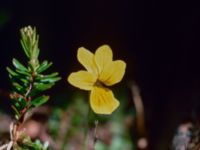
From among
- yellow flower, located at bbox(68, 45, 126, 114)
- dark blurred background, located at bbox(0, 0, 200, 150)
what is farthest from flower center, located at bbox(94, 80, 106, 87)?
dark blurred background, located at bbox(0, 0, 200, 150)

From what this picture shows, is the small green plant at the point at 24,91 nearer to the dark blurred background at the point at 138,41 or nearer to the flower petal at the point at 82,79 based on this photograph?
the flower petal at the point at 82,79

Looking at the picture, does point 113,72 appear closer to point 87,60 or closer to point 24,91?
point 87,60

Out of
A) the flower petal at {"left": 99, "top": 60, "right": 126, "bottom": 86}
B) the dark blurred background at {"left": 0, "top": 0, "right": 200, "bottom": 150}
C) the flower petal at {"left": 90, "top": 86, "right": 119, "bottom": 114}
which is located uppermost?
the flower petal at {"left": 99, "top": 60, "right": 126, "bottom": 86}

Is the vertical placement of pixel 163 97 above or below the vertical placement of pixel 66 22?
below

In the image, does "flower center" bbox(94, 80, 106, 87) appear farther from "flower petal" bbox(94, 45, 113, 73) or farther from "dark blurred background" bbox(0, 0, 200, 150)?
"dark blurred background" bbox(0, 0, 200, 150)

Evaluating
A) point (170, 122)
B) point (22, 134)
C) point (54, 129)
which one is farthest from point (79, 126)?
point (22, 134)

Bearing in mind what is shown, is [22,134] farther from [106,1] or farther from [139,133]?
[106,1]

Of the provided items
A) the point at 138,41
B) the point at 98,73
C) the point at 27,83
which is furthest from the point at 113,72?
the point at 138,41

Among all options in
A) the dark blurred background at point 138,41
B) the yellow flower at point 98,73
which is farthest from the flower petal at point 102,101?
the dark blurred background at point 138,41

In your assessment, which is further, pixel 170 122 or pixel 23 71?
pixel 170 122
